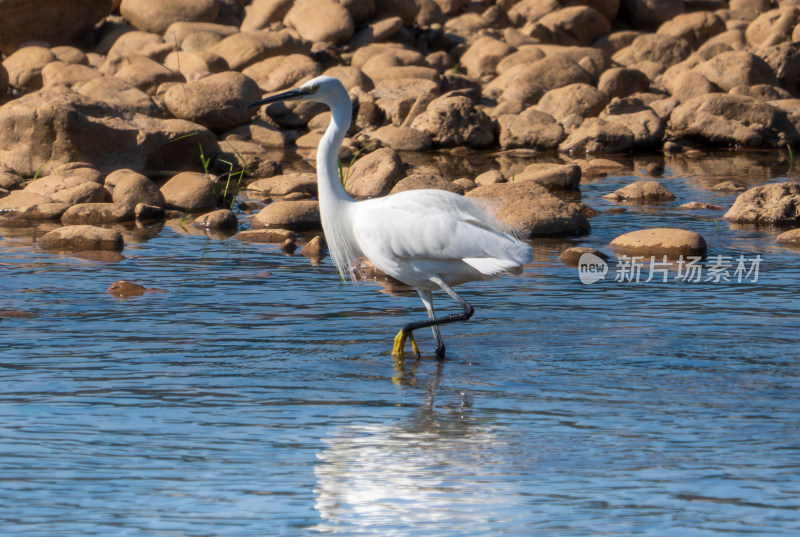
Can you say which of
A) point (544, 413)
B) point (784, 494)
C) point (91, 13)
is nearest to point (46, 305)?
point (544, 413)

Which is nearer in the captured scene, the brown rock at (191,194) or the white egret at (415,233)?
the white egret at (415,233)

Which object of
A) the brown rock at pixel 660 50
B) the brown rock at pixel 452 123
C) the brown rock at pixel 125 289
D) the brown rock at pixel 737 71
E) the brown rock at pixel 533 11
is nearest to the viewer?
the brown rock at pixel 125 289

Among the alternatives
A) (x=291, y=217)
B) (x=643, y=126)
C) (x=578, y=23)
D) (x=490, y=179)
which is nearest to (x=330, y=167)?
(x=291, y=217)

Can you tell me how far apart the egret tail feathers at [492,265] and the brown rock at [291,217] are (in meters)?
5.27

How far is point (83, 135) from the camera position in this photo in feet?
49.9

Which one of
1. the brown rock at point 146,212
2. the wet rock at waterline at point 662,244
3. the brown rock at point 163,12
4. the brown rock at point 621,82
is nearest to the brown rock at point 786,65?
the brown rock at point 621,82

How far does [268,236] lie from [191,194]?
207 cm

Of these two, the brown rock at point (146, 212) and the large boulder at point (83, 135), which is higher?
the large boulder at point (83, 135)

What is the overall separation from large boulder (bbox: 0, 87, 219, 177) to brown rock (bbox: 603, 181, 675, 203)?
235 inches

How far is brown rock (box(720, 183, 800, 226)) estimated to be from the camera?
1277 centimetres

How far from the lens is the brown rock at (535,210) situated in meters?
12.1

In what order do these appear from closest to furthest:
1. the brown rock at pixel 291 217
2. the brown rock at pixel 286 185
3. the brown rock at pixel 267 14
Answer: the brown rock at pixel 291 217 < the brown rock at pixel 286 185 < the brown rock at pixel 267 14

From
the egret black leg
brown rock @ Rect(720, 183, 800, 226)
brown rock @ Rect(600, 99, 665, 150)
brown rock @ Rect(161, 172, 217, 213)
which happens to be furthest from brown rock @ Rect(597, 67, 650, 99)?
the egret black leg

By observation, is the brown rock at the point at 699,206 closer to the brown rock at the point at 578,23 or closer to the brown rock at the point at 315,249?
the brown rock at the point at 315,249
